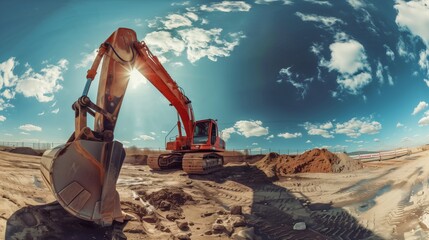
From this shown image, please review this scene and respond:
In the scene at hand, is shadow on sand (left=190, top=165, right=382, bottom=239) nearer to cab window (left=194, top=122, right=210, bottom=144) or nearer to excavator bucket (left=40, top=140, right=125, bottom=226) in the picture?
excavator bucket (left=40, top=140, right=125, bottom=226)

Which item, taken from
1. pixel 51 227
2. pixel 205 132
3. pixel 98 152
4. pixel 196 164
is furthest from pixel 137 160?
pixel 51 227

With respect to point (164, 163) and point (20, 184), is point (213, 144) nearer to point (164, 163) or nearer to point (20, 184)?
point (164, 163)

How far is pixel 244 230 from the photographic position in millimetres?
5145

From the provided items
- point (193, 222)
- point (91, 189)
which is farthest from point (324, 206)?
point (91, 189)

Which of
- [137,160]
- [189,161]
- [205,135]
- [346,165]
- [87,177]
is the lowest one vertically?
[137,160]

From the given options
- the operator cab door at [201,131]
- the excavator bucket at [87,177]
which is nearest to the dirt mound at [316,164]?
the operator cab door at [201,131]

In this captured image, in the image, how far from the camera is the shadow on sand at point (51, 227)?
3574 millimetres

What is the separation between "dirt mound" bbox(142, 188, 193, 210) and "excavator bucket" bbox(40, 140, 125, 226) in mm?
1867

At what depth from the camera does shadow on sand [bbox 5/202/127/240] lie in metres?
3.57

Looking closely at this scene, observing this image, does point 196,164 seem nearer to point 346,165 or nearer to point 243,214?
point 243,214

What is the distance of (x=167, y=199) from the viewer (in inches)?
277

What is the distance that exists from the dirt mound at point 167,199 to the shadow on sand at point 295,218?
1.87 meters

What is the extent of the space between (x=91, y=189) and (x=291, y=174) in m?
13.3

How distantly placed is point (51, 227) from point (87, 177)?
33.2 inches
